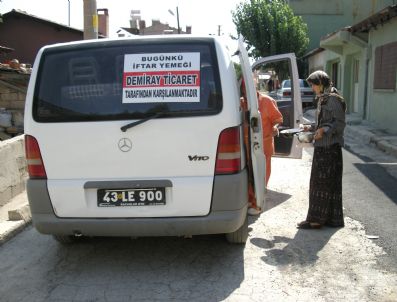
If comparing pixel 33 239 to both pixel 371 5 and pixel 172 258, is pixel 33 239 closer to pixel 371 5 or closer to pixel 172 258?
pixel 172 258

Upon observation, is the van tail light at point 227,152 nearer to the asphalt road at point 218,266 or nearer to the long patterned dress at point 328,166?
the asphalt road at point 218,266

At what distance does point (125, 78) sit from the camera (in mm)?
3682

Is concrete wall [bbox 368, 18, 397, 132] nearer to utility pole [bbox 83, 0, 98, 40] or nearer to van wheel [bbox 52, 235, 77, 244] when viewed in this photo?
utility pole [bbox 83, 0, 98, 40]

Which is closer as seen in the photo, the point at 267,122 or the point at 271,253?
the point at 271,253

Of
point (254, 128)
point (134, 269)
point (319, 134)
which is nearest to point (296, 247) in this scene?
point (319, 134)

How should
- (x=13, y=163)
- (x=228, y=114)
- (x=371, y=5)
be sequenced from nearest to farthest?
(x=228, y=114), (x=13, y=163), (x=371, y=5)

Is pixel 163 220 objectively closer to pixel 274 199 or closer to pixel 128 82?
pixel 128 82

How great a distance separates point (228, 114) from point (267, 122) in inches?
72.9

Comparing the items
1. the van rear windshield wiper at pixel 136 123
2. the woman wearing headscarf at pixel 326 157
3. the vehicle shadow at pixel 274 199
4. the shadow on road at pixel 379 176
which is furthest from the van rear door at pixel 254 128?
the shadow on road at pixel 379 176

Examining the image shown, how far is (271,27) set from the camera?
95.8 ft

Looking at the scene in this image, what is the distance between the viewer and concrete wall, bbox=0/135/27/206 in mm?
5930

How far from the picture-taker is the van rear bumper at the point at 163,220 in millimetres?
3658

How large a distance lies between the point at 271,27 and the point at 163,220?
1070 inches

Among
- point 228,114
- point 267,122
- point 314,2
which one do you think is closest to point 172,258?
point 228,114
